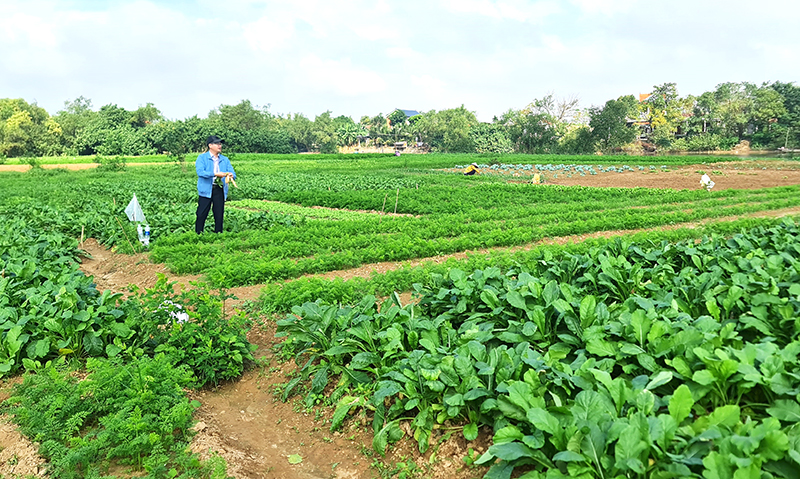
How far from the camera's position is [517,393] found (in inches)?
118

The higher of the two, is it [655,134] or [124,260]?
[655,134]

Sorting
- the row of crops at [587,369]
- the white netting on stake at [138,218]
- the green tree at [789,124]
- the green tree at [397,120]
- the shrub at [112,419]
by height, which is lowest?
the shrub at [112,419]

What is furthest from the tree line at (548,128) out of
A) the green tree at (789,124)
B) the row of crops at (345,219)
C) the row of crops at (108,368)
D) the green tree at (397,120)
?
the row of crops at (108,368)

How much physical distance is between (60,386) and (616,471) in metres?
3.92

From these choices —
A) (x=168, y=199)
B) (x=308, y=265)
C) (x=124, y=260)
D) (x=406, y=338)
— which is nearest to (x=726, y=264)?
(x=406, y=338)

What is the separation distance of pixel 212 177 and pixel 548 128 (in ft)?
202

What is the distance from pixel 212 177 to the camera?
9.57 meters

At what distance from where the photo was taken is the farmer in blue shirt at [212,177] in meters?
9.43

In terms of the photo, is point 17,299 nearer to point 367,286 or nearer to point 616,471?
point 367,286

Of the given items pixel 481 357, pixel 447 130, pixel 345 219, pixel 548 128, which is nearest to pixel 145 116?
pixel 447 130

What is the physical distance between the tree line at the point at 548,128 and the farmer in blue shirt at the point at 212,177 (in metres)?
46.1

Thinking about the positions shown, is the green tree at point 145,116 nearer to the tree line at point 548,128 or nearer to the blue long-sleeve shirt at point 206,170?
the tree line at point 548,128

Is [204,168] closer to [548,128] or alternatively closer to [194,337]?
[194,337]

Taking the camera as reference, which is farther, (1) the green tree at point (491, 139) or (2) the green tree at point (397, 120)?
(2) the green tree at point (397, 120)
